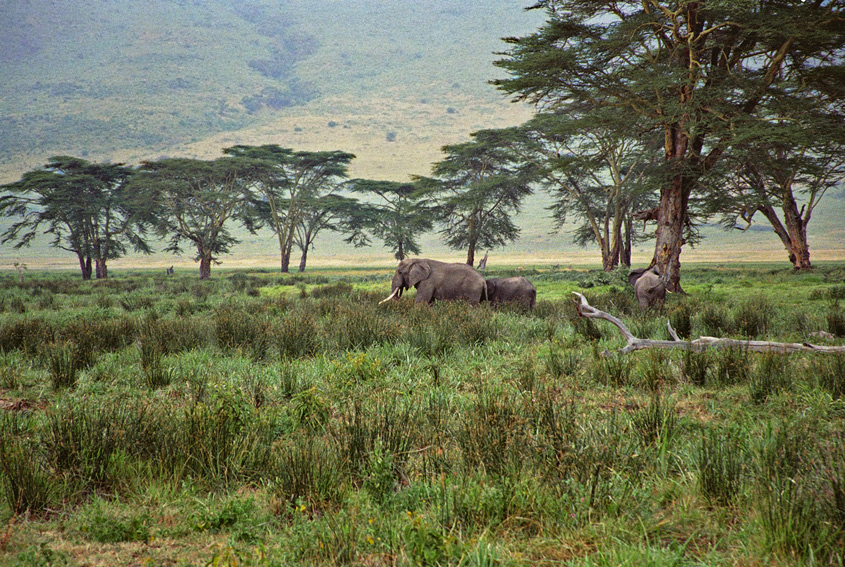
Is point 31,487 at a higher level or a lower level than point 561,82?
lower

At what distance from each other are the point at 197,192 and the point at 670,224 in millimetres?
27647

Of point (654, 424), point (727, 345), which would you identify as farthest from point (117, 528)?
point (727, 345)

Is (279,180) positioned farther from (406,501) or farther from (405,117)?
(405,117)

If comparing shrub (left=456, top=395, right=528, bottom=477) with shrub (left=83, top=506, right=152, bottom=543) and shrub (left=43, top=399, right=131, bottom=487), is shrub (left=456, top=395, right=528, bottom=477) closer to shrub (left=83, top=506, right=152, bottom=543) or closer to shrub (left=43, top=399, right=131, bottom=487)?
shrub (left=83, top=506, right=152, bottom=543)

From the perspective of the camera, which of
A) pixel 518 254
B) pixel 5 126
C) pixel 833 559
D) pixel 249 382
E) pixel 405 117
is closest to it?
pixel 833 559

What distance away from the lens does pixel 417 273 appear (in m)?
11.5

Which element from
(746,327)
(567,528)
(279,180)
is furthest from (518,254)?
(567,528)

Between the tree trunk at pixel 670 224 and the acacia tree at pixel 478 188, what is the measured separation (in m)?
16.0

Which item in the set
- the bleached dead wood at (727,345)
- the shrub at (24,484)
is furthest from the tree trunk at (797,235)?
the shrub at (24,484)

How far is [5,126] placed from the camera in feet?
412

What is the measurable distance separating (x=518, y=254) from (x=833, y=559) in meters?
93.9

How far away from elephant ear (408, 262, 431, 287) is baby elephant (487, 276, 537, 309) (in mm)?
1653

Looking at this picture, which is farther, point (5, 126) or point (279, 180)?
point (5, 126)

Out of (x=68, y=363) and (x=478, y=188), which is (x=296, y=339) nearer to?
(x=68, y=363)
